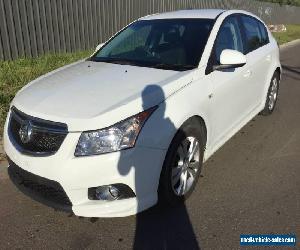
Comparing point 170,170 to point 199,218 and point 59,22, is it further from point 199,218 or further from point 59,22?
point 59,22

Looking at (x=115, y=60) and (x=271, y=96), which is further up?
(x=115, y=60)

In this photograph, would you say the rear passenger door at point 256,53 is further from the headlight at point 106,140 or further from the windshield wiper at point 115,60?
the headlight at point 106,140

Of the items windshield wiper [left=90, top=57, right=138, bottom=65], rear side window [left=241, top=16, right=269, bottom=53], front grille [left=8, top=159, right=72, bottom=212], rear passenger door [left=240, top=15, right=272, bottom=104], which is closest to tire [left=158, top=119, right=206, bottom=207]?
front grille [left=8, top=159, right=72, bottom=212]

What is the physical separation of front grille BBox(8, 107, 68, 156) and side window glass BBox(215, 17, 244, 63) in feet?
6.45

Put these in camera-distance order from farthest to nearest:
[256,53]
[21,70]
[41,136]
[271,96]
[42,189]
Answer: [21,70], [271,96], [256,53], [42,189], [41,136]

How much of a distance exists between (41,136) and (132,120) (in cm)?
75

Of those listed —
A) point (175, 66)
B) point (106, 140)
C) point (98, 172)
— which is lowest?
point (98, 172)

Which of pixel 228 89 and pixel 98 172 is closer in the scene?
pixel 98 172

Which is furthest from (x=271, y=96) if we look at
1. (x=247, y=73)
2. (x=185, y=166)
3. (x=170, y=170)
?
(x=170, y=170)

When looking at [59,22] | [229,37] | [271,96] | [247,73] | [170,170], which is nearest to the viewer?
[170,170]

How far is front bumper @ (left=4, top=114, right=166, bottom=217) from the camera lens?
2.93 m

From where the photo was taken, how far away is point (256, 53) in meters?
5.23

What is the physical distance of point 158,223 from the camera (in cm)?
344

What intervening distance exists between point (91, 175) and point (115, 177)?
19 cm
